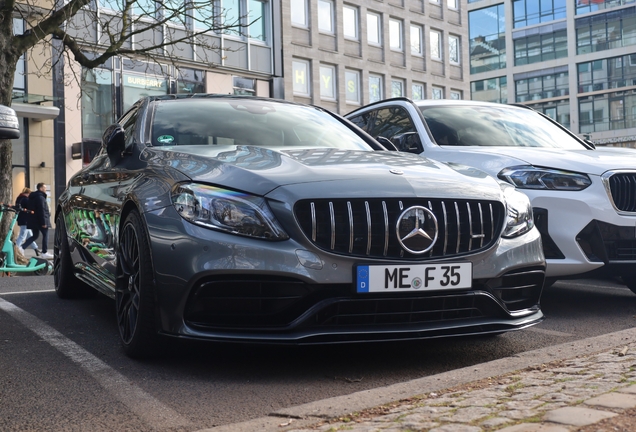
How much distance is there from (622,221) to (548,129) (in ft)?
6.76

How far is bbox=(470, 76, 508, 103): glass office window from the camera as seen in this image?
65.7 meters

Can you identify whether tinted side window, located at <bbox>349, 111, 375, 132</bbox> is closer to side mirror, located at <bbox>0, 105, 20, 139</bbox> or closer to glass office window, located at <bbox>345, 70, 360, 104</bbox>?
side mirror, located at <bbox>0, 105, 20, 139</bbox>

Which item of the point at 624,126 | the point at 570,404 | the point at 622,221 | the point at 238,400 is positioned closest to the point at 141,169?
the point at 238,400

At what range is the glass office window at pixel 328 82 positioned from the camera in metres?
38.9

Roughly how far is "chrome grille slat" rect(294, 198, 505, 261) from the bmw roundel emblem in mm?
20

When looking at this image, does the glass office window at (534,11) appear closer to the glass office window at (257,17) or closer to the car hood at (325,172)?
the glass office window at (257,17)

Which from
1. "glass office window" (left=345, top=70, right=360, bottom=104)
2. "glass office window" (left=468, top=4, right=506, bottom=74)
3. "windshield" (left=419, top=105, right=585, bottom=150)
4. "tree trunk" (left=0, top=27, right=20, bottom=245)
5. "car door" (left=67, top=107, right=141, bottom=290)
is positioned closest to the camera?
"car door" (left=67, top=107, right=141, bottom=290)

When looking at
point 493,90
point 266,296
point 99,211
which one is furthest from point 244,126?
point 493,90

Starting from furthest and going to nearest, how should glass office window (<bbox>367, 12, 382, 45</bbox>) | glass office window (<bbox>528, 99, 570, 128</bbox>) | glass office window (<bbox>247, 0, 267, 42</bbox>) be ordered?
1. glass office window (<bbox>528, 99, 570, 128</bbox>)
2. glass office window (<bbox>367, 12, 382, 45</bbox>)
3. glass office window (<bbox>247, 0, 267, 42</bbox>)

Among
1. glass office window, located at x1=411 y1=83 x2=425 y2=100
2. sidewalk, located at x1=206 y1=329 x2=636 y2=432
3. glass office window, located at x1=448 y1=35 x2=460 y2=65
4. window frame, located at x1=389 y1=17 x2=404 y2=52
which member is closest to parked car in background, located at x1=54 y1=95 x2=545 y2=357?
sidewalk, located at x1=206 y1=329 x2=636 y2=432

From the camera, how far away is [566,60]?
2463 inches

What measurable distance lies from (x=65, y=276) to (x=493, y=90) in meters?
62.1

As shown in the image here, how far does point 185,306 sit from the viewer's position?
3918 millimetres

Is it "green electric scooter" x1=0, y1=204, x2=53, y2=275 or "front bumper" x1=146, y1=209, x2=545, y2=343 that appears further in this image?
"green electric scooter" x1=0, y1=204, x2=53, y2=275
